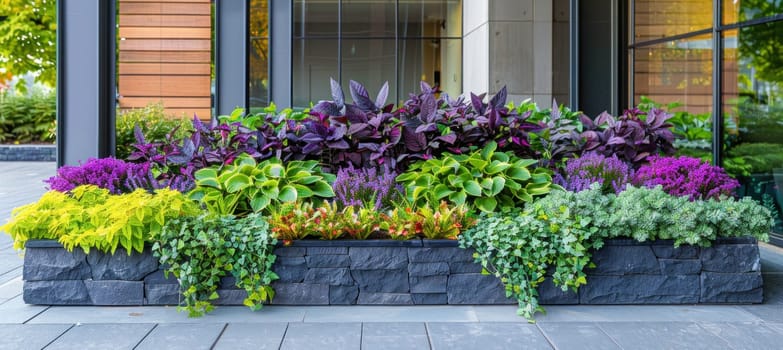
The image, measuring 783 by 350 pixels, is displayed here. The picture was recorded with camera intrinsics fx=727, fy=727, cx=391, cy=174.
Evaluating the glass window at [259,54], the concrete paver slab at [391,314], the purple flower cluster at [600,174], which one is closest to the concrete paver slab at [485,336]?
the concrete paver slab at [391,314]

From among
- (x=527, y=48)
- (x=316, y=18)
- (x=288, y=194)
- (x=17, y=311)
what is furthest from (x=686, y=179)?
(x=316, y=18)

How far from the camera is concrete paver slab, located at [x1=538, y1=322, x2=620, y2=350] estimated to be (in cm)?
406

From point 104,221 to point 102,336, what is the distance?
0.95 metres

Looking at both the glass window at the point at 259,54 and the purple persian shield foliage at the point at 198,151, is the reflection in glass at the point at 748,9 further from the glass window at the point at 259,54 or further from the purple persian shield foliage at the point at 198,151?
the glass window at the point at 259,54

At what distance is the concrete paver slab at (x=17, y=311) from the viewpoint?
15.2 ft

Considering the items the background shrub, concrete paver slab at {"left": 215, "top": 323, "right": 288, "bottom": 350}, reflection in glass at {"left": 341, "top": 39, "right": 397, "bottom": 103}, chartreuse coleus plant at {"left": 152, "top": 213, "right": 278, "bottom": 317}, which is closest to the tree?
the background shrub

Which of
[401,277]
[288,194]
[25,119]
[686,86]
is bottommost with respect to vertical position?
[401,277]

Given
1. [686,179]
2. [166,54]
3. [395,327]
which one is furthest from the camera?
[166,54]

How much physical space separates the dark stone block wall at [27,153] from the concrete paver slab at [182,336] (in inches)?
788

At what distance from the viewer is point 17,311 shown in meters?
4.84

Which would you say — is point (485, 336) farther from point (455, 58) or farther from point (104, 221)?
point (455, 58)

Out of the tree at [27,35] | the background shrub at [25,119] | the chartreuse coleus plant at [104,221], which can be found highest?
the tree at [27,35]

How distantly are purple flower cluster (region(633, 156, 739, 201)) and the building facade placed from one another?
218cm

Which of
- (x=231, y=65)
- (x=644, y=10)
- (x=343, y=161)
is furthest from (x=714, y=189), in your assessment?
(x=231, y=65)
